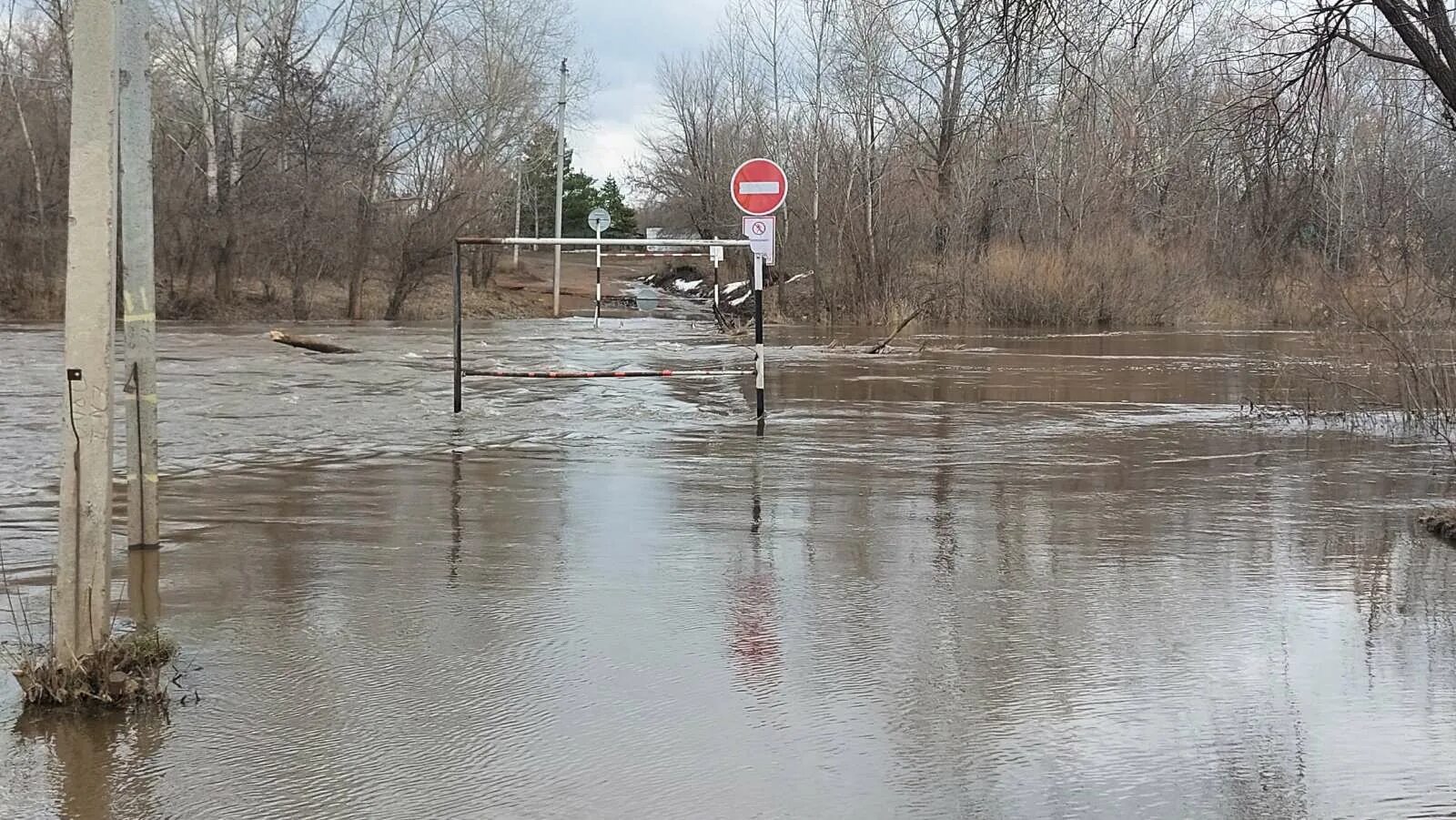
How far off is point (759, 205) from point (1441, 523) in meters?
6.17

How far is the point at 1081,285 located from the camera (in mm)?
35844

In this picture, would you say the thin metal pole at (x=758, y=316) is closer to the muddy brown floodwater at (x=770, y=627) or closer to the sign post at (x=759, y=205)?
the sign post at (x=759, y=205)

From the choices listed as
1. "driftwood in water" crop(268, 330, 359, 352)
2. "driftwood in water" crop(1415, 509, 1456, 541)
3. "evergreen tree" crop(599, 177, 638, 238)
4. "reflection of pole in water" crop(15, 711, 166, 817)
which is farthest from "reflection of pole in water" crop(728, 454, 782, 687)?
"evergreen tree" crop(599, 177, 638, 238)

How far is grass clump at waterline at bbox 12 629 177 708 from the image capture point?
14.3ft

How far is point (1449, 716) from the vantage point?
14.9ft

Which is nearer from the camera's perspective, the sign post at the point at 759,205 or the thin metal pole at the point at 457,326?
the sign post at the point at 759,205

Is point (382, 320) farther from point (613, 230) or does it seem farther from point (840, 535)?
point (613, 230)

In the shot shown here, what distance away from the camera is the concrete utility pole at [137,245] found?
6320 millimetres

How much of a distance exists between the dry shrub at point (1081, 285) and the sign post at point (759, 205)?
24586mm

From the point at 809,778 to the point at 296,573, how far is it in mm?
3316

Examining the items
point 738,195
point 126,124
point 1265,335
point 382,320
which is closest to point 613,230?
point 382,320

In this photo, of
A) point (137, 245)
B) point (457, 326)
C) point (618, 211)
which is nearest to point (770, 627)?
point (137, 245)

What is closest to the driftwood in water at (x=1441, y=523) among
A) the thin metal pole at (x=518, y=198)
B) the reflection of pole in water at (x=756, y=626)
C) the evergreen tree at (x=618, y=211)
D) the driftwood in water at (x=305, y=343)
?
the reflection of pole in water at (x=756, y=626)

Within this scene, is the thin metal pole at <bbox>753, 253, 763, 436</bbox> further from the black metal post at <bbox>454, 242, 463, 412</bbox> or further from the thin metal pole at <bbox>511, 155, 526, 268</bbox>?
the thin metal pole at <bbox>511, 155, 526, 268</bbox>
